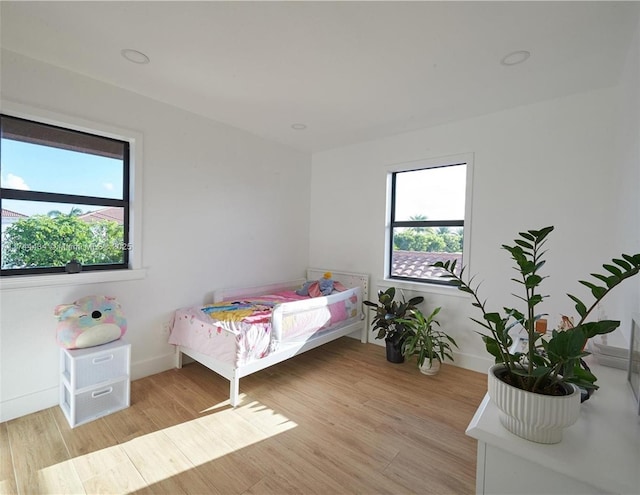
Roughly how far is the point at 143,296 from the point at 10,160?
4.44ft

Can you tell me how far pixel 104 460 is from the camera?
169cm

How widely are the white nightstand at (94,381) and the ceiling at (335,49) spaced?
2.08 metres

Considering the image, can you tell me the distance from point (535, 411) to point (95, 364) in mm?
2552

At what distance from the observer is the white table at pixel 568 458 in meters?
0.77

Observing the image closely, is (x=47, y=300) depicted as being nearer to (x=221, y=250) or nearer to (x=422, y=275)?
(x=221, y=250)

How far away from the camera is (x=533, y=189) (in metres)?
2.67

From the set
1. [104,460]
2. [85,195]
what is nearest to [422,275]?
[104,460]

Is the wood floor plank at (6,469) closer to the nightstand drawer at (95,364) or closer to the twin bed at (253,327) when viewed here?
the nightstand drawer at (95,364)

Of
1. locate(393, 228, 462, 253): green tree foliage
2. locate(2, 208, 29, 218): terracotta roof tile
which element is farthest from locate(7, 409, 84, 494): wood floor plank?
locate(393, 228, 462, 253): green tree foliage

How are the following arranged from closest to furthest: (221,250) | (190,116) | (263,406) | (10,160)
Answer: (10,160), (263,406), (190,116), (221,250)

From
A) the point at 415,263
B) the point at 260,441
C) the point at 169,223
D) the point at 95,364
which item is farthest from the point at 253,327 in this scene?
the point at 415,263

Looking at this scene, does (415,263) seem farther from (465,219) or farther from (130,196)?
(130,196)

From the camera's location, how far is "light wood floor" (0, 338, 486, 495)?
156cm

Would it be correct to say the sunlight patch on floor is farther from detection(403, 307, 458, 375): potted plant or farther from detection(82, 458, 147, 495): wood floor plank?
detection(403, 307, 458, 375): potted plant
